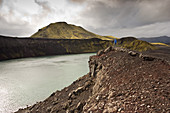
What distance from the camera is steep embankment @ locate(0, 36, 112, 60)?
79.1 m

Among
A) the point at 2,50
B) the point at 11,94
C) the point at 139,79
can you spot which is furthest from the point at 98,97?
the point at 2,50

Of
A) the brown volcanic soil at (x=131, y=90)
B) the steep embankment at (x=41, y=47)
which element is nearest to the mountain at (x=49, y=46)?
the steep embankment at (x=41, y=47)

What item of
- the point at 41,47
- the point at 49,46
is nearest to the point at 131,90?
the point at 41,47

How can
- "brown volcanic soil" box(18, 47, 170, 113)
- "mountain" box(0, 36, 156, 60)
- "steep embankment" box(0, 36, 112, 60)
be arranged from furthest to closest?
"mountain" box(0, 36, 156, 60) < "steep embankment" box(0, 36, 112, 60) < "brown volcanic soil" box(18, 47, 170, 113)

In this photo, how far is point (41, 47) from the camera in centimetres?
10144

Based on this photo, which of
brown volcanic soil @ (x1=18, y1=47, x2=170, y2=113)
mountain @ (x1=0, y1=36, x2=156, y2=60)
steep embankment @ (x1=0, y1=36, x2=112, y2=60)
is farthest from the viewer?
mountain @ (x1=0, y1=36, x2=156, y2=60)

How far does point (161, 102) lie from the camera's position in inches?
193

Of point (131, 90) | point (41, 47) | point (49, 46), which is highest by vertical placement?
point (49, 46)

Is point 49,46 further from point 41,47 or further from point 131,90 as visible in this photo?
point 131,90

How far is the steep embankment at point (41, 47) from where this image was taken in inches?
3115

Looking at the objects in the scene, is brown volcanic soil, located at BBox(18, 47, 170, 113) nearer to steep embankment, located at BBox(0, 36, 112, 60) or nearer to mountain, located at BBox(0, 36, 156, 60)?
mountain, located at BBox(0, 36, 156, 60)

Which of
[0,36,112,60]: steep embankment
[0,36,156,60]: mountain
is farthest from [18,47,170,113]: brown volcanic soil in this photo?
[0,36,112,60]: steep embankment

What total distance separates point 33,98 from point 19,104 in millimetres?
2163

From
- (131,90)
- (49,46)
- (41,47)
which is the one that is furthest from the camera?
(49,46)
